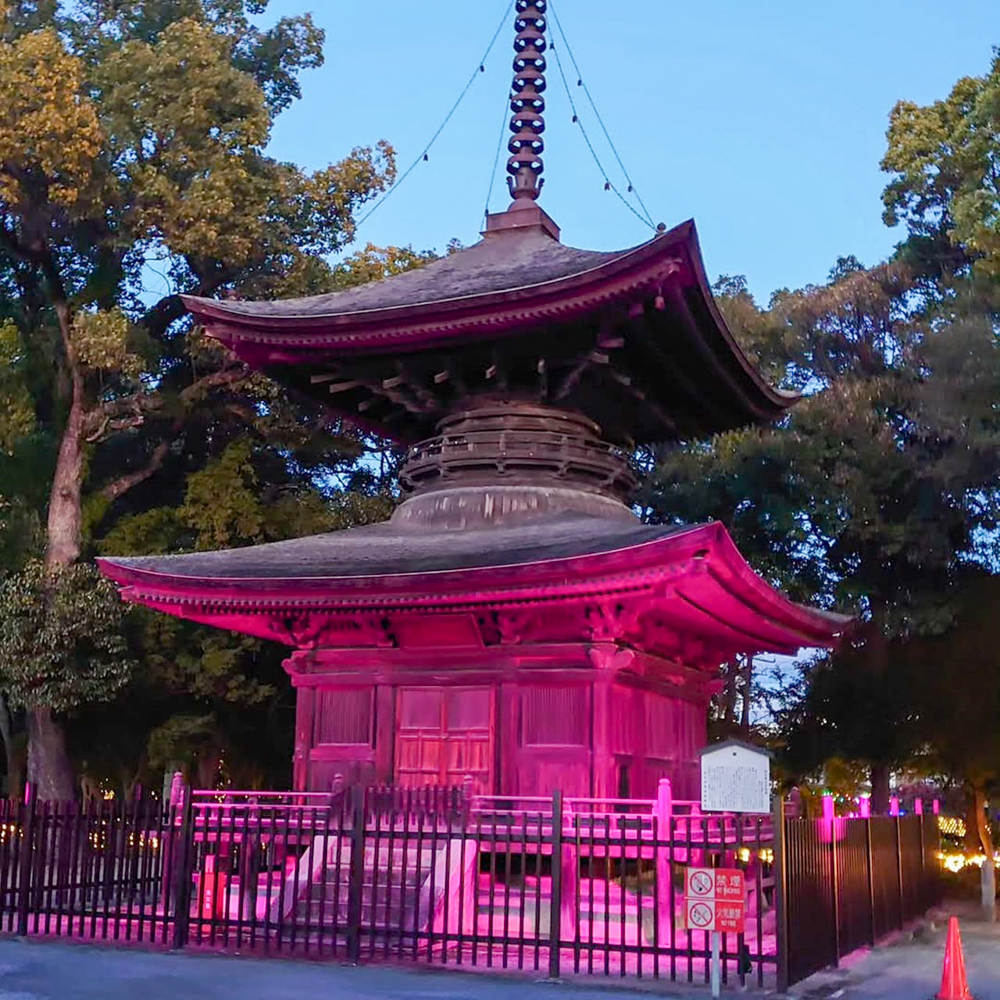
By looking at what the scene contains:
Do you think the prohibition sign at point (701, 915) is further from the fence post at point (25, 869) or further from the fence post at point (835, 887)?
the fence post at point (25, 869)

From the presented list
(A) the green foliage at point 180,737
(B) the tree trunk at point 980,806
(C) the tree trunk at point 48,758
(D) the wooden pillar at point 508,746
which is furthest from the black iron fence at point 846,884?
(C) the tree trunk at point 48,758

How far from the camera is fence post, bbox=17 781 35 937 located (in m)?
12.9

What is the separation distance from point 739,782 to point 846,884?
3.07 m

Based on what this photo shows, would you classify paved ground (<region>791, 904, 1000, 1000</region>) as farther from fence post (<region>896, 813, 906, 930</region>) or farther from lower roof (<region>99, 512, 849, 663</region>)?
lower roof (<region>99, 512, 849, 663</region>)

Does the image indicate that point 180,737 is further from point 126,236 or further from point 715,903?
point 715,903

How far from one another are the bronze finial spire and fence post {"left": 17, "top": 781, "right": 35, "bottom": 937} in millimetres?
13528

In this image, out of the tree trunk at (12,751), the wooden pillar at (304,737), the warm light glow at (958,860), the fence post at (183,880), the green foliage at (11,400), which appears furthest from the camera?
the tree trunk at (12,751)

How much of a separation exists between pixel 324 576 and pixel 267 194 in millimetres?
14954

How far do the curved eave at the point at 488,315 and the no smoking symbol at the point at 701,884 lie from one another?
7775 millimetres

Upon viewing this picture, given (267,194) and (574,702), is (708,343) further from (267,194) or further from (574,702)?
(267,194)

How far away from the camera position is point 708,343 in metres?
17.9

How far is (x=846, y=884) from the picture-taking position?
497 inches

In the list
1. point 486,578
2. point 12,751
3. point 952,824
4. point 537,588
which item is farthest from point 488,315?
point 952,824

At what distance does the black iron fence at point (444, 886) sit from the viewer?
36.9 ft
